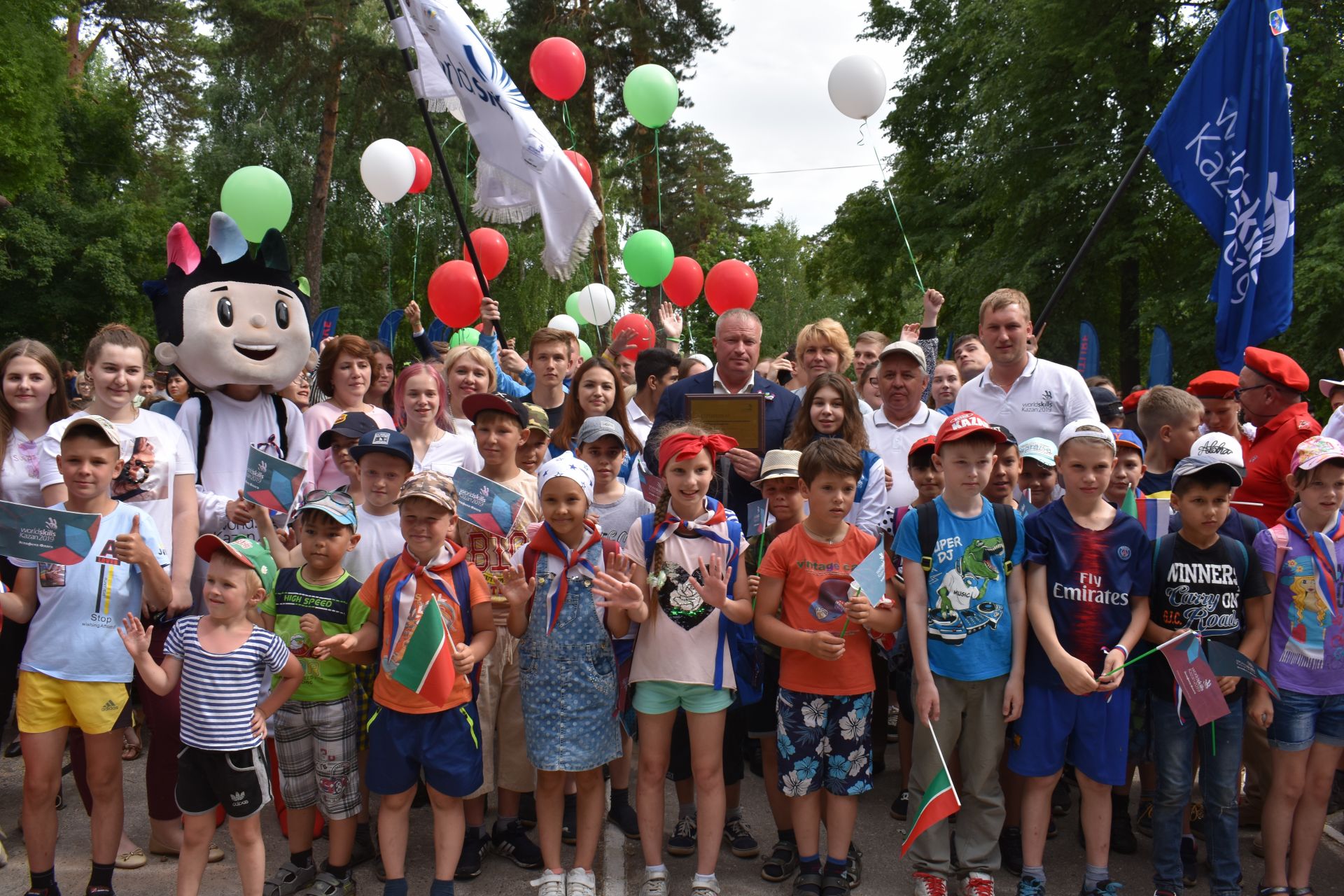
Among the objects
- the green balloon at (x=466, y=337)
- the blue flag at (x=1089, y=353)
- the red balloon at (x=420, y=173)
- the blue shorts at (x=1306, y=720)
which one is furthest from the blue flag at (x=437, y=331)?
the blue shorts at (x=1306, y=720)

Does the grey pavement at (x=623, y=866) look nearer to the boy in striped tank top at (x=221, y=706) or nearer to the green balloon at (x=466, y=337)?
the boy in striped tank top at (x=221, y=706)

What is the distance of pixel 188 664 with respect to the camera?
3283 mm

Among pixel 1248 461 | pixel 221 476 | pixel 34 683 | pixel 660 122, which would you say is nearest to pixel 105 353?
pixel 221 476

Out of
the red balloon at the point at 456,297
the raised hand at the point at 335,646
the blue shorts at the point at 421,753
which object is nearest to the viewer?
the raised hand at the point at 335,646

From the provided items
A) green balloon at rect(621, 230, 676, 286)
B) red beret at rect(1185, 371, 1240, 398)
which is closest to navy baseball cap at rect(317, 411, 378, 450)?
red beret at rect(1185, 371, 1240, 398)

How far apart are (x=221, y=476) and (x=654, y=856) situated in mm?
2523

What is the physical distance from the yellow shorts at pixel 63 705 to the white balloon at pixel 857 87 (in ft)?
23.3

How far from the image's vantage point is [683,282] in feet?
40.2

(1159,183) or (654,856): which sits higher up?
(1159,183)

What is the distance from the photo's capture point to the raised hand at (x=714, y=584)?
Answer: 3465mm

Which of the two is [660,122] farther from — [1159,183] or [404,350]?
[404,350]

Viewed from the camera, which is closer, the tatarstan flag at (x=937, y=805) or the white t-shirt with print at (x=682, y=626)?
the tatarstan flag at (x=937, y=805)

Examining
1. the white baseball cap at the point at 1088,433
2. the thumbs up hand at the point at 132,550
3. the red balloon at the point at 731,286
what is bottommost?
the thumbs up hand at the point at 132,550

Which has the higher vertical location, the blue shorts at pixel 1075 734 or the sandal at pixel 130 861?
the blue shorts at pixel 1075 734
